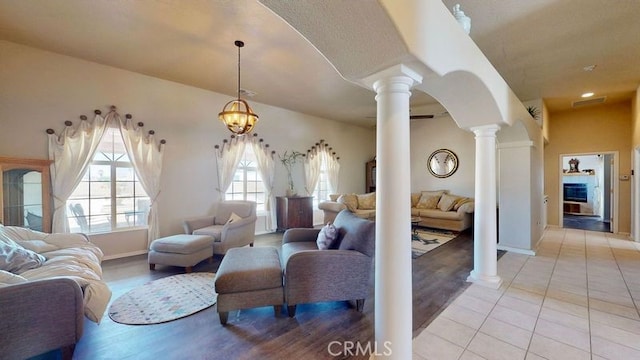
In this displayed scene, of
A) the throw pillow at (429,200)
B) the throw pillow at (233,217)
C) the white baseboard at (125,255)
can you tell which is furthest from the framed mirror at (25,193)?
the throw pillow at (429,200)

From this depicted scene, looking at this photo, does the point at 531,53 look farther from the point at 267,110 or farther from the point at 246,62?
the point at 267,110

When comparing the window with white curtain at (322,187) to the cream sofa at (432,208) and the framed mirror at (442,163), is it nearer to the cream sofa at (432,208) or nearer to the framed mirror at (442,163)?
the cream sofa at (432,208)

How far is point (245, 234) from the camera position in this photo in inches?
168

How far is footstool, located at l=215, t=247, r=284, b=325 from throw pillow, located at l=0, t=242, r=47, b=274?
5.18ft

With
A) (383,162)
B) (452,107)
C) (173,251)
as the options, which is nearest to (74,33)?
(173,251)

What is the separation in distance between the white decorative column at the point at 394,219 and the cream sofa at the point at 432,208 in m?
4.37

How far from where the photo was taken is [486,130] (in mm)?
3027

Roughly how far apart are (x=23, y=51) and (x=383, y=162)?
193 inches

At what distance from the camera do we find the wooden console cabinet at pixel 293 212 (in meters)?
5.77

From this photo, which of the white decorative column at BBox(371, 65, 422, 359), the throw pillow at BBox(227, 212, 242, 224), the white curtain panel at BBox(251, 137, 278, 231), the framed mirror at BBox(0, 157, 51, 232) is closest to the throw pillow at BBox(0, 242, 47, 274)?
the framed mirror at BBox(0, 157, 51, 232)

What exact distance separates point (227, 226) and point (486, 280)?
11.9ft

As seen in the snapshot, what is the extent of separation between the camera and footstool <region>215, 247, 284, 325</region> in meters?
2.16

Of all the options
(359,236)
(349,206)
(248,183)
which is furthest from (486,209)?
(248,183)

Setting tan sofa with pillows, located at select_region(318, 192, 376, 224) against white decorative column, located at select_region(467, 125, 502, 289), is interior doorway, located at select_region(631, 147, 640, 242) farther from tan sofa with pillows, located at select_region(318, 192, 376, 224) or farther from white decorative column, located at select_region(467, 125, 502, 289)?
tan sofa with pillows, located at select_region(318, 192, 376, 224)
